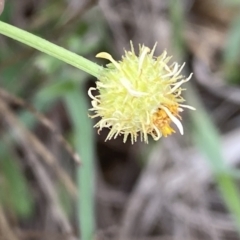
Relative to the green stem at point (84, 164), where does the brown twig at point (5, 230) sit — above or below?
below

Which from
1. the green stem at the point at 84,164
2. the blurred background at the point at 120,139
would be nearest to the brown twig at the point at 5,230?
the blurred background at the point at 120,139

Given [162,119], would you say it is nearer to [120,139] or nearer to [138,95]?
[138,95]

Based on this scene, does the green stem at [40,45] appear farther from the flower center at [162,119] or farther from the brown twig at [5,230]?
the brown twig at [5,230]

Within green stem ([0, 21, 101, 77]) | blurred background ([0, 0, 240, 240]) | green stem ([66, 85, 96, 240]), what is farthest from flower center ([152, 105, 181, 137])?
blurred background ([0, 0, 240, 240])

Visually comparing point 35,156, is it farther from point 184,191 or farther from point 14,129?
point 184,191

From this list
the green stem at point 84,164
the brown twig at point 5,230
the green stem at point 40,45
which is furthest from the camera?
Answer: the brown twig at point 5,230

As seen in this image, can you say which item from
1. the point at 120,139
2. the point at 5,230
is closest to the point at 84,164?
the point at 5,230

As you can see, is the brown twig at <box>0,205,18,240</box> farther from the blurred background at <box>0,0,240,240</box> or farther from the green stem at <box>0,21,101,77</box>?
the green stem at <box>0,21,101,77</box>
